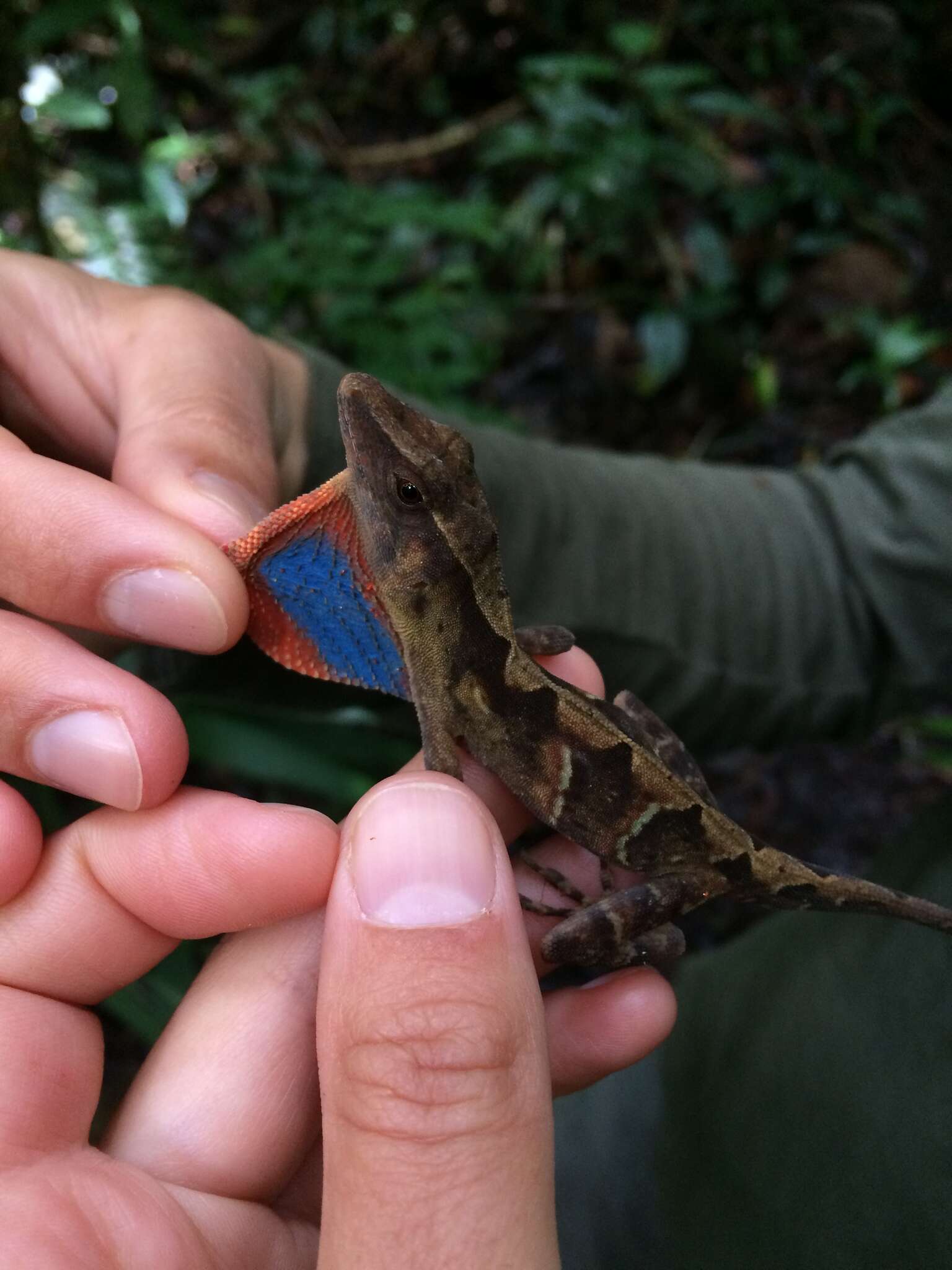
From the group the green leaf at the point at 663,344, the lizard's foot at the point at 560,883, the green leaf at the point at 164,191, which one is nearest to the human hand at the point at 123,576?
the lizard's foot at the point at 560,883

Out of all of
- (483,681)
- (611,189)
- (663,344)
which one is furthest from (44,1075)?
(611,189)

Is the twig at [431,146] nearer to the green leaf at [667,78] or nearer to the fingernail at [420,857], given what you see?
the green leaf at [667,78]

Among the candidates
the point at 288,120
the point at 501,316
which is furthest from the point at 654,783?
the point at 288,120

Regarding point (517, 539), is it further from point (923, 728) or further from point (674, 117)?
point (674, 117)

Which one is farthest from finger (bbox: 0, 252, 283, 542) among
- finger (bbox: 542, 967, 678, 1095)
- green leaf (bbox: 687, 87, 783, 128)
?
green leaf (bbox: 687, 87, 783, 128)

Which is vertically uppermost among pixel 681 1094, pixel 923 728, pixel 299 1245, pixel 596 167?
pixel 596 167

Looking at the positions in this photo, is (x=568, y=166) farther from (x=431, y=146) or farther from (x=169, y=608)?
(x=169, y=608)
